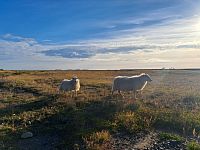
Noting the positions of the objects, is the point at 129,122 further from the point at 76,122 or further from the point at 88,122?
the point at 76,122

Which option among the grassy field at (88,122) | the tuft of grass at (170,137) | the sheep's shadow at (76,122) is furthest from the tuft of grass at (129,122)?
the tuft of grass at (170,137)

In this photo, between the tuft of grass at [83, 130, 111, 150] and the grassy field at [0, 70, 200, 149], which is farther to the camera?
the grassy field at [0, 70, 200, 149]

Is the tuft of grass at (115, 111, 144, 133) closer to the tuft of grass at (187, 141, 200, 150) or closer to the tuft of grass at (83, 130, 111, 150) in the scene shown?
the tuft of grass at (83, 130, 111, 150)

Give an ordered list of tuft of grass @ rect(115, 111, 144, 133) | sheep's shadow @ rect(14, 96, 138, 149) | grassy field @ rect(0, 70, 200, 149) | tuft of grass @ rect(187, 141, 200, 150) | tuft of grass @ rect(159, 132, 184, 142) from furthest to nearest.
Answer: tuft of grass @ rect(115, 111, 144, 133) < sheep's shadow @ rect(14, 96, 138, 149) < grassy field @ rect(0, 70, 200, 149) < tuft of grass @ rect(159, 132, 184, 142) < tuft of grass @ rect(187, 141, 200, 150)

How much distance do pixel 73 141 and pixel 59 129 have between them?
219cm

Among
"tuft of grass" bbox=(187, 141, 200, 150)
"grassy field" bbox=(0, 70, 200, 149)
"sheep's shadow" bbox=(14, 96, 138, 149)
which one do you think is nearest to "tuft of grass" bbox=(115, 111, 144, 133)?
"grassy field" bbox=(0, 70, 200, 149)

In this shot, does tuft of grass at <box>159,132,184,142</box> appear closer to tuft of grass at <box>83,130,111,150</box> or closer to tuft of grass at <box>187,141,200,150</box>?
tuft of grass at <box>187,141,200,150</box>

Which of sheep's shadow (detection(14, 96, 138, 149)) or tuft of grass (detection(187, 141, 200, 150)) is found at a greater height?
sheep's shadow (detection(14, 96, 138, 149))

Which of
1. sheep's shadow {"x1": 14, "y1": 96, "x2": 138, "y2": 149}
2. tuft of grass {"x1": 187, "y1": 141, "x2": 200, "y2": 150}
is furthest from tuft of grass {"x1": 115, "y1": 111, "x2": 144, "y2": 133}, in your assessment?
tuft of grass {"x1": 187, "y1": 141, "x2": 200, "y2": 150}

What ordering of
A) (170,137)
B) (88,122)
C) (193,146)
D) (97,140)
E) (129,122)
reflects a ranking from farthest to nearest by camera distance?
(88,122)
(129,122)
(170,137)
(97,140)
(193,146)

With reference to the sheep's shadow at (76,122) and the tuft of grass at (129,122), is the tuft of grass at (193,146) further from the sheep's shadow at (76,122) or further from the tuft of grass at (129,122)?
the sheep's shadow at (76,122)

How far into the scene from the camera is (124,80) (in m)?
27.2

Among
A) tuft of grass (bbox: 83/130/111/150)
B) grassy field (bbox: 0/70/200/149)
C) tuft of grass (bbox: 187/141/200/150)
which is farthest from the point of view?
grassy field (bbox: 0/70/200/149)

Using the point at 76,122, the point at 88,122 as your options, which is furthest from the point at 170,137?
the point at 76,122
